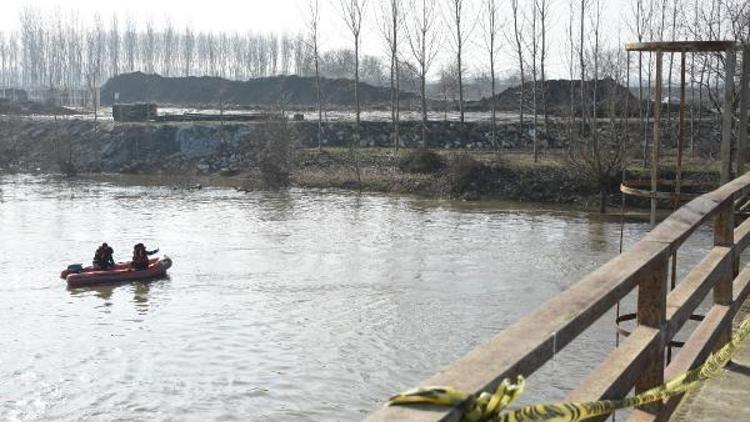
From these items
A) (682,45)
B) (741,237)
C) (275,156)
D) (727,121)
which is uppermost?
(682,45)

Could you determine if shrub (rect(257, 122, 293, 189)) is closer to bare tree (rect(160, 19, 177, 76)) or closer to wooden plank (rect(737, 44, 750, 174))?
wooden plank (rect(737, 44, 750, 174))

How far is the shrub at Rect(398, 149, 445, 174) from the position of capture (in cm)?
3900

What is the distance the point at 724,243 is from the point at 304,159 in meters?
39.6

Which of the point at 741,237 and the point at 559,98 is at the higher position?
the point at 559,98

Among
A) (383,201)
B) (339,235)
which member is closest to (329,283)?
(339,235)

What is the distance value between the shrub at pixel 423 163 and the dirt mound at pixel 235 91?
34051 millimetres

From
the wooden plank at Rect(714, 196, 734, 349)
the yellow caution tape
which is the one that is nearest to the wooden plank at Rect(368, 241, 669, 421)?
the yellow caution tape

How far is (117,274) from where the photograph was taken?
20.3 meters

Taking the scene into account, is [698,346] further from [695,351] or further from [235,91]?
[235,91]

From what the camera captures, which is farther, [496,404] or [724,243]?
[724,243]

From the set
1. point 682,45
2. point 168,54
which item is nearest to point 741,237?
point 682,45

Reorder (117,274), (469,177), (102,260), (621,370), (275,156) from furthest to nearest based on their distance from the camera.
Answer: (275,156), (469,177), (102,260), (117,274), (621,370)

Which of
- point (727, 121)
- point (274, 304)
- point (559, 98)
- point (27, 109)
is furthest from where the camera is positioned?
point (27, 109)

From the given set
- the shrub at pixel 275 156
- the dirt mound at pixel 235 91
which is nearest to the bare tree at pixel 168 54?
the dirt mound at pixel 235 91
